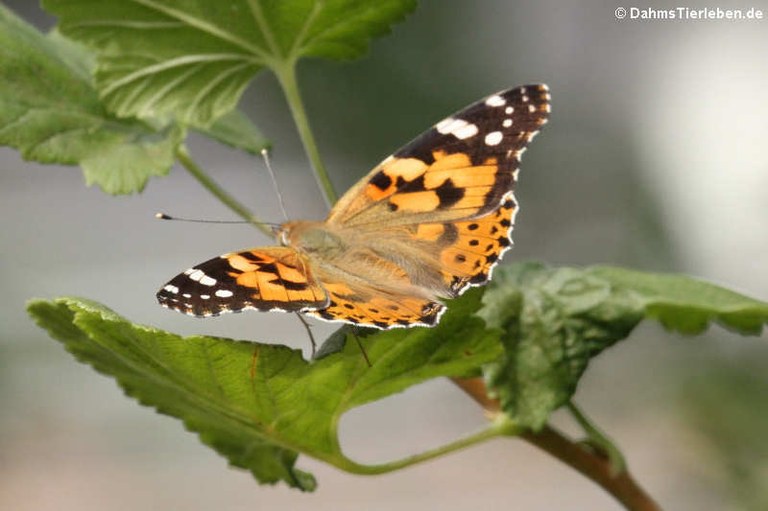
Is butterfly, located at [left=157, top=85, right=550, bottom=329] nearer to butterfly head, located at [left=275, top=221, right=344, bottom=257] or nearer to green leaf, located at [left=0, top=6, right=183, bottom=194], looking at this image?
butterfly head, located at [left=275, top=221, right=344, bottom=257]

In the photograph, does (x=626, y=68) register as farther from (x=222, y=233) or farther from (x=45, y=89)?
(x=45, y=89)

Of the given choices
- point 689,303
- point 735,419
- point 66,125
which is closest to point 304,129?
point 66,125

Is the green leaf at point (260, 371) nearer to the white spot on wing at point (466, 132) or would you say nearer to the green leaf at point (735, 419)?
the white spot on wing at point (466, 132)

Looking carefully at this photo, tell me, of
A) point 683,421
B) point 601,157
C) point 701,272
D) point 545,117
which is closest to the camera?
point 545,117

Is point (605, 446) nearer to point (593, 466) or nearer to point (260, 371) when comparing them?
point (593, 466)

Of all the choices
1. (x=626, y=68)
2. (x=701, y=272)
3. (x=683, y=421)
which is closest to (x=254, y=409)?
(x=683, y=421)

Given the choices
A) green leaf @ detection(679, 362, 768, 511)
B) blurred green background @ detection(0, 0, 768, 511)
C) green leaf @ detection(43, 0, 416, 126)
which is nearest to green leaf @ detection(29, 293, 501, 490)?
green leaf @ detection(43, 0, 416, 126)

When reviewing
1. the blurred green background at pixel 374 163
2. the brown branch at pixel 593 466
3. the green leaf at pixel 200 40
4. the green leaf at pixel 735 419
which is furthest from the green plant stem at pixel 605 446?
the blurred green background at pixel 374 163
